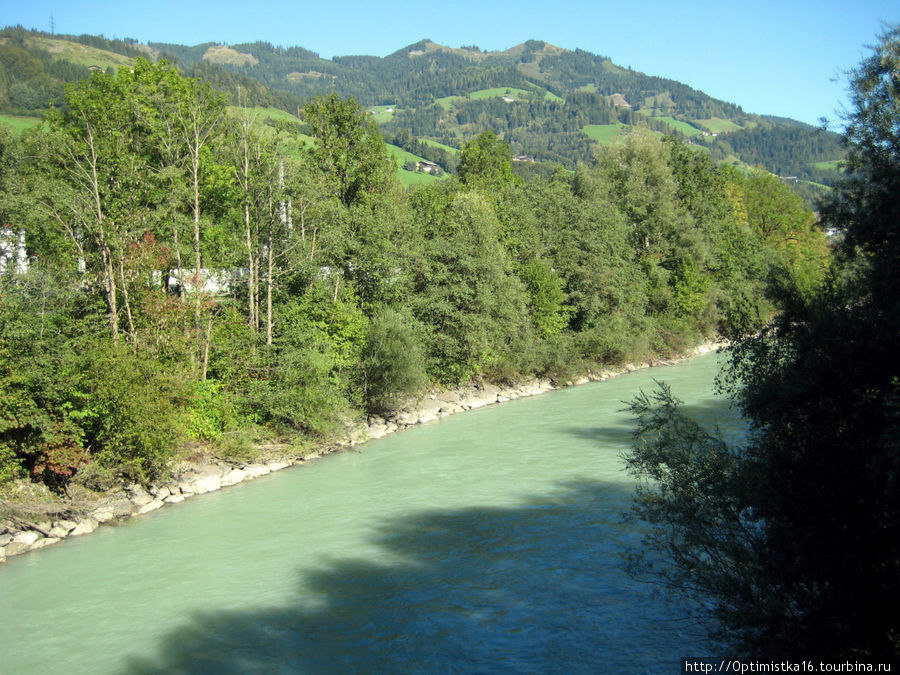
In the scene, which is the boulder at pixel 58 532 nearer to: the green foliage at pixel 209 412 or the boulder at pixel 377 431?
the green foliage at pixel 209 412

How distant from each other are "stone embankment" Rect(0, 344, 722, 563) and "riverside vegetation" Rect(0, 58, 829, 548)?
0.52m

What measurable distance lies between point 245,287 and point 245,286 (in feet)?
0.17

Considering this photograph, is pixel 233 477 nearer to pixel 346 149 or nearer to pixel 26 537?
pixel 26 537

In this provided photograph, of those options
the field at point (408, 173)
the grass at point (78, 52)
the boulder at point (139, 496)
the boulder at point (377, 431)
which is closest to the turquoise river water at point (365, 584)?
the boulder at point (139, 496)

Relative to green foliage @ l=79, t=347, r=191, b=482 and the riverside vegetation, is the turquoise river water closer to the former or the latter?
green foliage @ l=79, t=347, r=191, b=482

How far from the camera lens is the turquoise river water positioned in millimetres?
10211

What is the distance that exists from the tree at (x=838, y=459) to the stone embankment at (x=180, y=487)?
1357cm

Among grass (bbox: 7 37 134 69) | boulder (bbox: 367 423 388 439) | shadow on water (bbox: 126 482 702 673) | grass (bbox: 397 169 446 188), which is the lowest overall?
boulder (bbox: 367 423 388 439)

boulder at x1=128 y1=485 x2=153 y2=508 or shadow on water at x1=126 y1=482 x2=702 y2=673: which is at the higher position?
shadow on water at x1=126 y1=482 x2=702 y2=673

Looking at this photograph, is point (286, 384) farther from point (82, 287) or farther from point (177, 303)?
point (82, 287)

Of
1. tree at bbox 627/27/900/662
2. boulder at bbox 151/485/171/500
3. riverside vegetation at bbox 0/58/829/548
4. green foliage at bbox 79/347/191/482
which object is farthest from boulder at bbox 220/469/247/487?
tree at bbox 627/27/900/662

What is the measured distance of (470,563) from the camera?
13.2 meters

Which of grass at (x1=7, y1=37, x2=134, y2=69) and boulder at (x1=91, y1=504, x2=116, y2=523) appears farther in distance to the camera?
grass at (x1=7, y1=37, x2=134, y2=69)

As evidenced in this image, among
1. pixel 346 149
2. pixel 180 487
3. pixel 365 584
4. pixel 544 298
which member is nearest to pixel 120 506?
pixel 180 487
